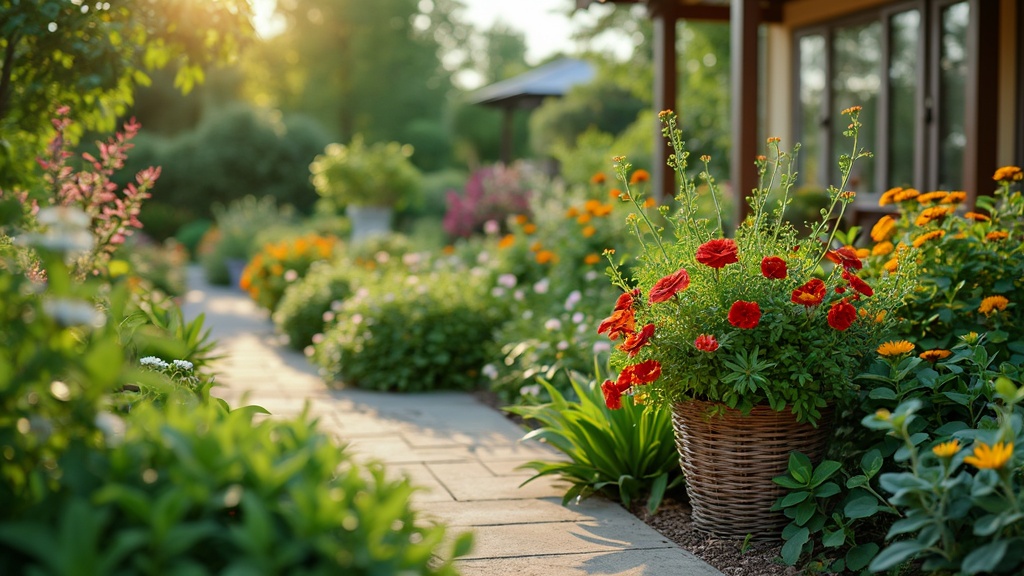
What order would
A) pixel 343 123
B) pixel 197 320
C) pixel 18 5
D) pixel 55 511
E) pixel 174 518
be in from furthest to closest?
pixel 343 123 → pixel 197 320 → pixel 18 5 → pixel 55 511 → pixel 174 518

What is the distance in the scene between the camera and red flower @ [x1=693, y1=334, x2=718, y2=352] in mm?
2869

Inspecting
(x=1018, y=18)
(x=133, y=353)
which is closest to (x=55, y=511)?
(x=133, y=353)

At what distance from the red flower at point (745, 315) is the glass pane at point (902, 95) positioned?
522 cm

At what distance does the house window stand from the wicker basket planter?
4215 millimetres

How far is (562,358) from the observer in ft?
16.7

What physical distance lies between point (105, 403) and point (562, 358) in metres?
3.34

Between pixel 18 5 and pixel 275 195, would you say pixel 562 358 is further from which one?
pixel 275 195

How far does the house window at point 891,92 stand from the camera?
7145 millimetres

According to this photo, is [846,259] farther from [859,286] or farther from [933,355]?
[933,355]

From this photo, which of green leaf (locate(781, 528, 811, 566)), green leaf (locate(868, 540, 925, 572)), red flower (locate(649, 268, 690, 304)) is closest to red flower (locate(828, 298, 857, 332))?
red flower (locate(649, 268, 690, 304))

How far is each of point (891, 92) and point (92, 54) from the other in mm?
6110

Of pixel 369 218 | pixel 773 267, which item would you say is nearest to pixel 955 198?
pixel 773 267

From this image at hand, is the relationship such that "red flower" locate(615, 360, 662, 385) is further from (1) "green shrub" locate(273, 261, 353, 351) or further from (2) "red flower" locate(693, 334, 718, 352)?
(1) "green shrub" locate(273, 261, 353, 351)

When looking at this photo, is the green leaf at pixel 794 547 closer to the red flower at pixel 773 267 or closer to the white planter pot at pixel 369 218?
the red flower at pixel 773 267
